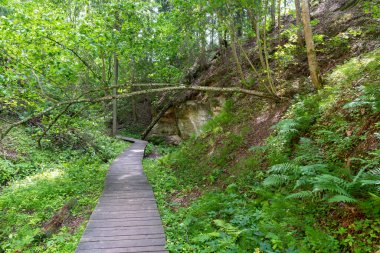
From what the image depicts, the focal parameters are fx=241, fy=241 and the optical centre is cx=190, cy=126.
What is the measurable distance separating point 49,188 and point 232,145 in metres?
6.49

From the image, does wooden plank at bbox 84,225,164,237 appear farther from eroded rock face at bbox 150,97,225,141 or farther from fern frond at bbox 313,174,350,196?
eroded rock face at bbox 150,97,225,141

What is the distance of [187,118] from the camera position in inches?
650

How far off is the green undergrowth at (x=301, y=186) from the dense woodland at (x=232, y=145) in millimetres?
28

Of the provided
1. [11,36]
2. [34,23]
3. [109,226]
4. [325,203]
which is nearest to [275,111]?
[325,203]

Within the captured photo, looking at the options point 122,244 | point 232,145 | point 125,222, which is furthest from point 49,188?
point 232,145

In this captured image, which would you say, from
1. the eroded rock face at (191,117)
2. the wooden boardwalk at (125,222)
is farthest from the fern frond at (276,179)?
the eroded rock face at (191,117)

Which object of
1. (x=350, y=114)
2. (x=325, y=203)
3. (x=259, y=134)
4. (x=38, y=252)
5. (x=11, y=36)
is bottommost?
(x=38, y=252)

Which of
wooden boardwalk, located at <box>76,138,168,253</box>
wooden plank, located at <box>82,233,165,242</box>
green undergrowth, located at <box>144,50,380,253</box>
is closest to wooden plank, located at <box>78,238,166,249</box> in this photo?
wooden boardwalk, located at <box>76,138,168,253</box>

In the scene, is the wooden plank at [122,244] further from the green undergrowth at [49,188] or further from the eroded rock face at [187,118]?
the eroded rock face at [187,118]

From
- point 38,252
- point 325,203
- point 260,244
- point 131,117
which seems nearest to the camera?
point 260,244

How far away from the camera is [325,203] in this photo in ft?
13.1

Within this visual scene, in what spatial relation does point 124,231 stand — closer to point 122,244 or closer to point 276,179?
point 122,244

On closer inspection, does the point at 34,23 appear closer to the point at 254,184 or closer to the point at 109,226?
the point at 109,226

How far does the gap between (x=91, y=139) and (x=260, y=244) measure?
40.1 ft
